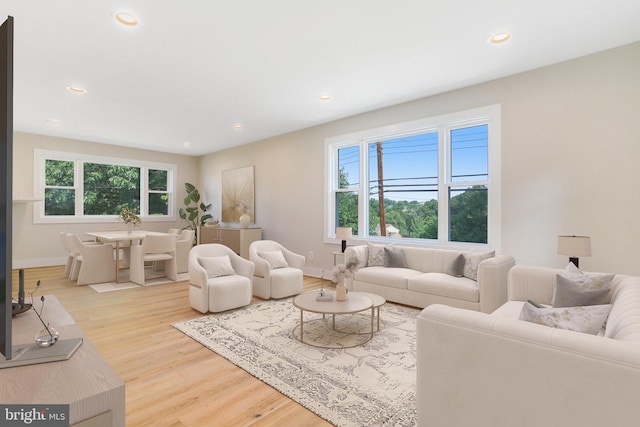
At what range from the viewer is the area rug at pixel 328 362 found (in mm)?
A: 2059

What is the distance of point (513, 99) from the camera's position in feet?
12.9

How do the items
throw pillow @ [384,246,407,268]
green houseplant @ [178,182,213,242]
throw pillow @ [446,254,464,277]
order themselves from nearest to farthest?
throw pillow @ [446,254,464,277] < throw pillow @ [384,246,407,268] < green houseplant @ [178,182,213,242]

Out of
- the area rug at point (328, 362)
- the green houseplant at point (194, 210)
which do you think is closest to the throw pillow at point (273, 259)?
the area rug at point (328, 362)

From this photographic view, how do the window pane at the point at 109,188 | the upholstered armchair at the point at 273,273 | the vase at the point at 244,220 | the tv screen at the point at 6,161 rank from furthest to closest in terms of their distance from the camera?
1. the window pane at the point at 109,188
2. the vase at the point at 244,220
3. the upholstered armchair at the point at 273,273
4. the tv screen at the point at 6,161

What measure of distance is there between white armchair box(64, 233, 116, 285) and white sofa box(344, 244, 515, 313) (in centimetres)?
416

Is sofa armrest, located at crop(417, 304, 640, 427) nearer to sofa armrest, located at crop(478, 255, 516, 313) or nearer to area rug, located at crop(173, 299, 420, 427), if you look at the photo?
area rug, located at crop(173, 299, 420, 427)

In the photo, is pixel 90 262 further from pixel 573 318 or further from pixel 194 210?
pixel 573 318

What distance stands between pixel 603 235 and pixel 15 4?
18.6 feet

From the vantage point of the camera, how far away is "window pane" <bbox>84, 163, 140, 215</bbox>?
766 cm

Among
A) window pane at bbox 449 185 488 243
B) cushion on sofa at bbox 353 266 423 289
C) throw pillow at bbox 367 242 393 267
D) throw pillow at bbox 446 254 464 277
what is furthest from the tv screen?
window pane at bbox 449 185 488 243

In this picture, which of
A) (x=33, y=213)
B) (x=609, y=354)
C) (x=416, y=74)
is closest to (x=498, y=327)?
(x=609, y=354)

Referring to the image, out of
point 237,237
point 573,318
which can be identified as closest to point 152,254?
point 237,237

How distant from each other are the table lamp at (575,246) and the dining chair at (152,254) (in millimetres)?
5575

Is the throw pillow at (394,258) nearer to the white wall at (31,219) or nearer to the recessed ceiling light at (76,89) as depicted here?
the recessed ceiling light at (76,89)
